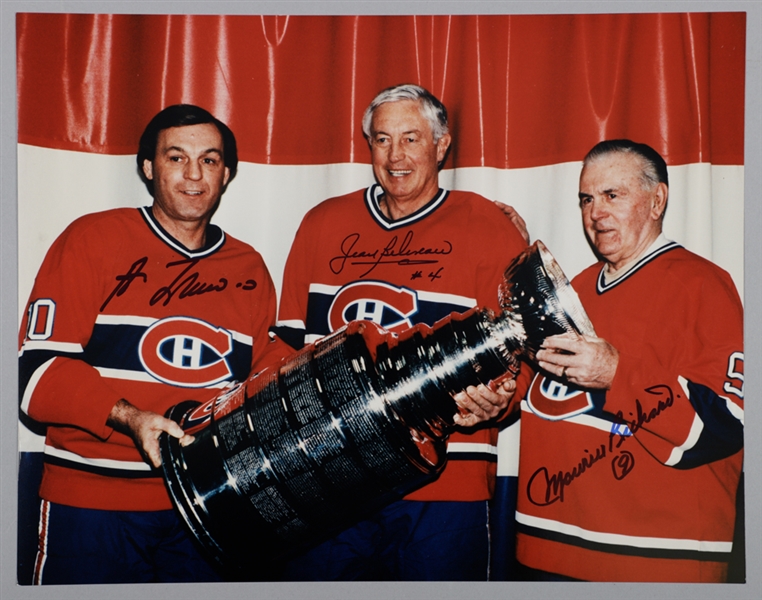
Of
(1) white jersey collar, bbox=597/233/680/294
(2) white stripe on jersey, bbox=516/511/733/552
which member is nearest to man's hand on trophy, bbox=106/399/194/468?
(2) white stripe on jersey, bbox=516/511/733/552

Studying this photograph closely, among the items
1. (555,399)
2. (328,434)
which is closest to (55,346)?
(328,434)

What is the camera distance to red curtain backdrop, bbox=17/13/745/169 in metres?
1.44

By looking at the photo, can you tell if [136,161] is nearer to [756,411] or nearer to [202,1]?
[202,1]

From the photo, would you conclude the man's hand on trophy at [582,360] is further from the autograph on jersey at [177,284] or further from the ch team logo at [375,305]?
the autograph on jersey at [177,284]

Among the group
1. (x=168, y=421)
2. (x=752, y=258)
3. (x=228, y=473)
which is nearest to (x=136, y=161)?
(x=168, y=421)

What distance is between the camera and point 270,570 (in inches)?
56.2

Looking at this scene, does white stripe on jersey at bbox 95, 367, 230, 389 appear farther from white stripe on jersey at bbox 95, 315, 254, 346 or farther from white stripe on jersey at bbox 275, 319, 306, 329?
white stripe on jersey at bbox 275, 319, 306, 329

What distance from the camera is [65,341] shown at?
141 centimetres

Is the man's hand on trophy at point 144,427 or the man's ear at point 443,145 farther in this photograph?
the man's ear at point 443,145

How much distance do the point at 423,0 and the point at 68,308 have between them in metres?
1.03

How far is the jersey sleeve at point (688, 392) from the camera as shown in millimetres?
1376

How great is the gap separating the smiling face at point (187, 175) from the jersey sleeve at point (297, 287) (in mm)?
201
